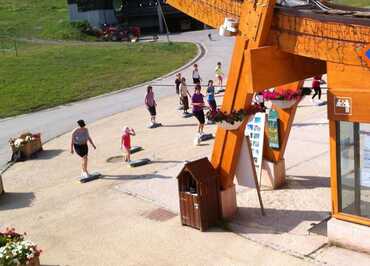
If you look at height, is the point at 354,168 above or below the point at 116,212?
above

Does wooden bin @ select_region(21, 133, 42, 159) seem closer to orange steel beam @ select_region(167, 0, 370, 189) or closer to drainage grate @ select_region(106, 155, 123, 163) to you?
drainage grate @ select_region(106, 155, 123, 163)

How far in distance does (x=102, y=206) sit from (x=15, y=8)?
5692 centimetres

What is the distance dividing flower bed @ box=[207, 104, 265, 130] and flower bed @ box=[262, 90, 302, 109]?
150cm

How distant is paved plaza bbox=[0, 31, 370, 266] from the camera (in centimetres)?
1007

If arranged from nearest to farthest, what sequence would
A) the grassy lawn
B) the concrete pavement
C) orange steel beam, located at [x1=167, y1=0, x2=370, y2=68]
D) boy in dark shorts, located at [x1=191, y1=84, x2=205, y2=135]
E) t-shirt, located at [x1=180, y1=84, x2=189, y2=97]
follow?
1. orange steel beam, located at [x1=167, y1=0, x2=370, y2=68]
2. the concrete pavement
3. boy in dark shorts, located at [x1=191, y1=84, x2=205, y2=135]
4. t-shirt, located at [x1=180, y1=84, x2=189, y2=97]
5. the grassy lawn

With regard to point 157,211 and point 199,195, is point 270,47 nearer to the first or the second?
point 199,195

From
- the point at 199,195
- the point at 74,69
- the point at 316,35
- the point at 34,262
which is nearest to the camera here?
the point at 316,35

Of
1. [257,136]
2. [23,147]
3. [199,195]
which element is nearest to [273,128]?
[257,136]

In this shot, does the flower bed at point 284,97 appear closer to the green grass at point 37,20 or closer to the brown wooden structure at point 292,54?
the brown wooden structure at point 292,54

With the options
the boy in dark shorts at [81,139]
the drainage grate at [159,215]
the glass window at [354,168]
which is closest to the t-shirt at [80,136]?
the boy in dark shorts at [81,139]

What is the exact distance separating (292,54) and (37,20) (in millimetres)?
53050

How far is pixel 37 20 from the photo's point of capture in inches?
2320

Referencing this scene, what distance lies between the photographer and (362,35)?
862 cm

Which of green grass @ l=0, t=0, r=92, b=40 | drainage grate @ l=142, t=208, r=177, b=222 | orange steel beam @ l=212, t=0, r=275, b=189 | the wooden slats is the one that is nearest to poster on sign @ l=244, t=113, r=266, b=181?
orange steel beam @ l=212, t=0, r=275, b=189
